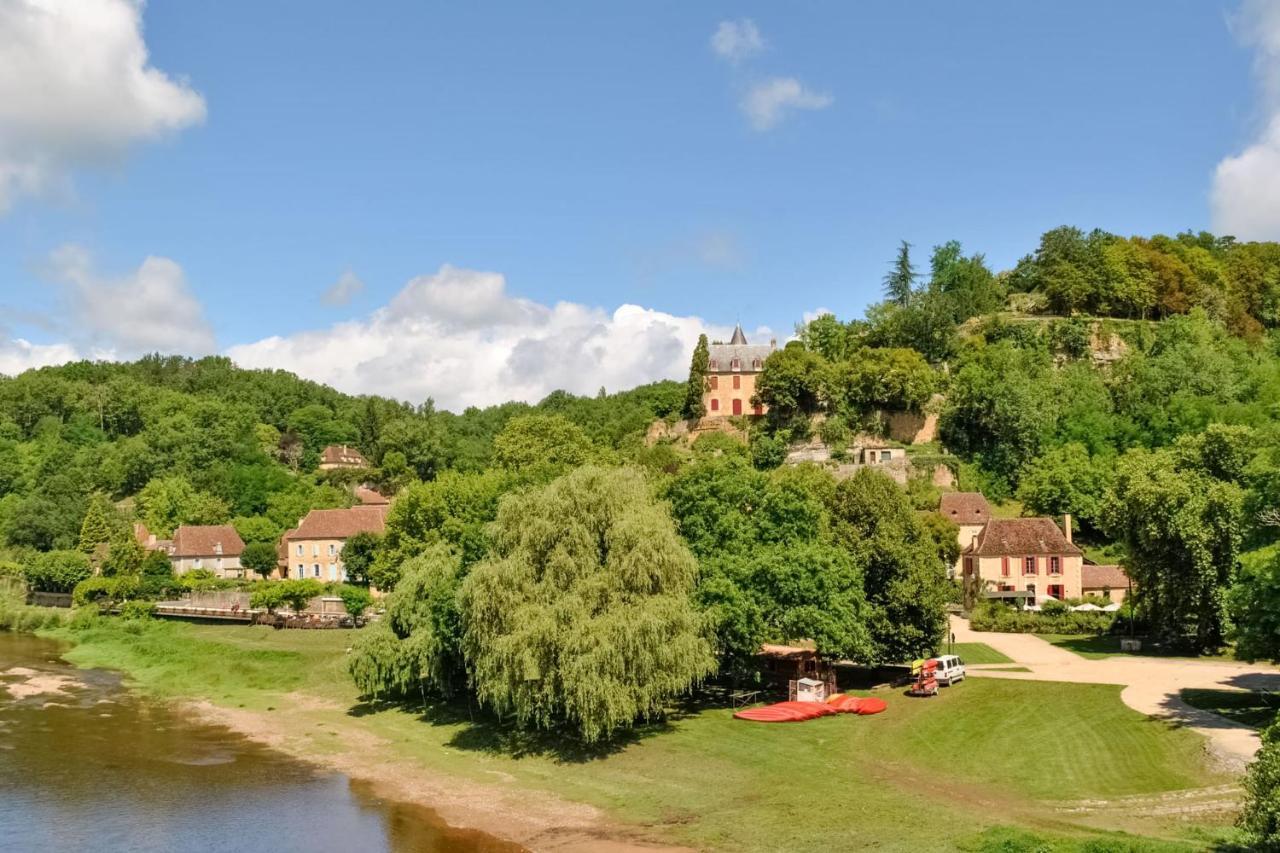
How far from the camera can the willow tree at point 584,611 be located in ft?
102

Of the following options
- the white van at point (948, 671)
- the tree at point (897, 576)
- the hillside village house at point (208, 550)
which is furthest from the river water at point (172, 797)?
the hillside village house at point (208, 550)

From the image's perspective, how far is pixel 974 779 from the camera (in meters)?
28.1

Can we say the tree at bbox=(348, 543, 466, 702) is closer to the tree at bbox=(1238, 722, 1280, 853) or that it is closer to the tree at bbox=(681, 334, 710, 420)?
the tree at bbox=(1238, 722, 1280, 853)

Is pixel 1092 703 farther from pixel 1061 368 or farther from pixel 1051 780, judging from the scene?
pixel 1061 368

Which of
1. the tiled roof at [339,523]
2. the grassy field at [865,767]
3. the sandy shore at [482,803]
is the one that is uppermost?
A: the tiled roof at [339,523]

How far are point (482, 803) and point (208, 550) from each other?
6876 centimetres

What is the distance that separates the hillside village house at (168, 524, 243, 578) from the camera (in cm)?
8700

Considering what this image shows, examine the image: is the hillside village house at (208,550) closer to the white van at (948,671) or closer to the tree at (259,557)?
the tree at (259,557)

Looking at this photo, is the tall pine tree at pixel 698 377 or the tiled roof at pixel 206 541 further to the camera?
the tall pine tree at pixel 698 377

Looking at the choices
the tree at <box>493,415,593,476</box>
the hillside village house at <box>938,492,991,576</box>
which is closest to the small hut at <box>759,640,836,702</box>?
the hillside village house at <box>938,492,991,576</box>

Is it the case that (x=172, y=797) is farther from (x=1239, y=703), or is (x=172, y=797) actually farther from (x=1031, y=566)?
(x=1031, y=566)

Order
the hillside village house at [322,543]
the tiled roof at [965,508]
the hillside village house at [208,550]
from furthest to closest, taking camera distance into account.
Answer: the hillside village house at [208,550], the hillside village house at [322,543], the tiled roof at [965,508]

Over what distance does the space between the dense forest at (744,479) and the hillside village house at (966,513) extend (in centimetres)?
230

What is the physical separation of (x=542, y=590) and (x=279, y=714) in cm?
1760
